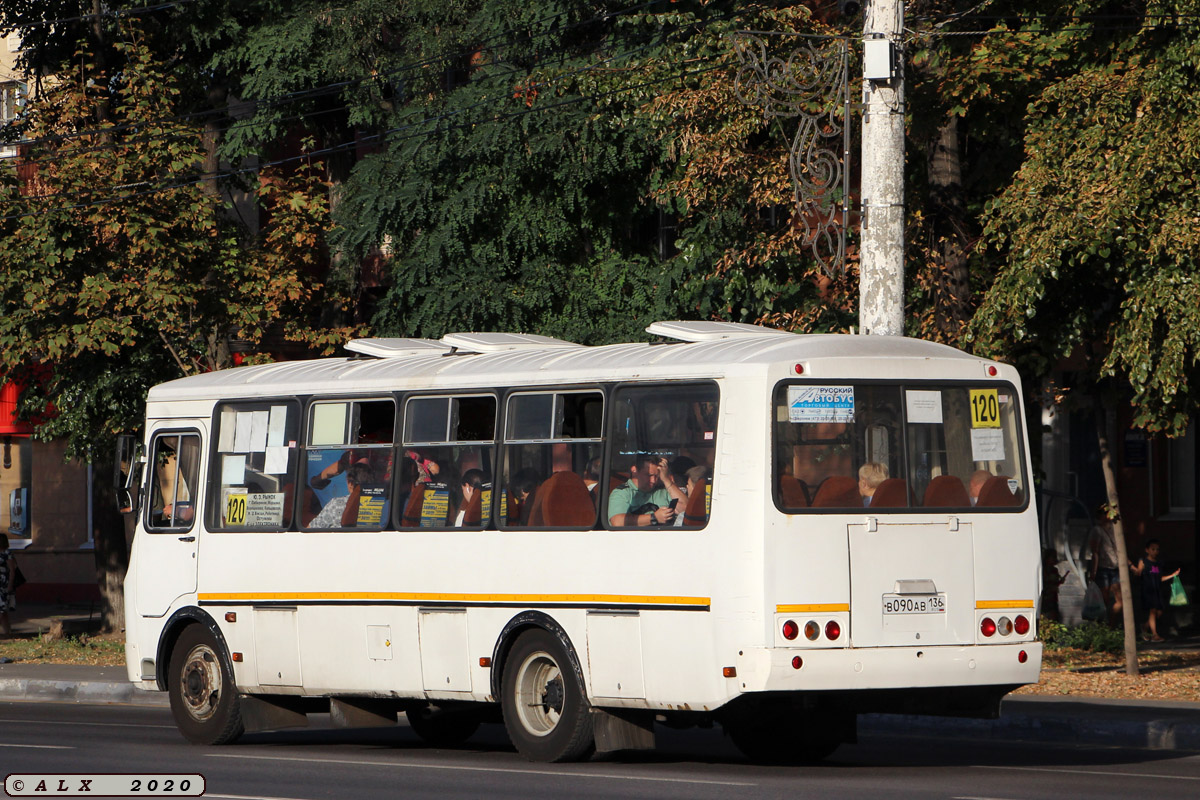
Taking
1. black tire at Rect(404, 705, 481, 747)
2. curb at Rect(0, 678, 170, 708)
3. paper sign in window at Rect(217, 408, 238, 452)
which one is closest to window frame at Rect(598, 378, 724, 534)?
black tire at Rect(404, 705, 481, 747)

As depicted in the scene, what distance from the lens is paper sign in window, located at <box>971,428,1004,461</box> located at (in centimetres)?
1191

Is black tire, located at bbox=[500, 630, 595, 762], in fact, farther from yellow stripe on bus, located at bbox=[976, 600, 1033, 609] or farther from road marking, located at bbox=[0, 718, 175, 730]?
road marking, located at bbox=[0, 718, 175, 730]

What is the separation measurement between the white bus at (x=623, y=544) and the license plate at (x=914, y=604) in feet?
0.05

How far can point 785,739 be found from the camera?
1293 cm

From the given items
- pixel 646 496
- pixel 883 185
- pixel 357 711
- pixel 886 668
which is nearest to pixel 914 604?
pixel 886 668

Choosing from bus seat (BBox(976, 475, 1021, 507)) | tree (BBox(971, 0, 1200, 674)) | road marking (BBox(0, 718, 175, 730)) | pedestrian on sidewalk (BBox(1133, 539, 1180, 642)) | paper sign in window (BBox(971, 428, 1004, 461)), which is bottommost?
road marking (BBox(0, 718, 175, 730))

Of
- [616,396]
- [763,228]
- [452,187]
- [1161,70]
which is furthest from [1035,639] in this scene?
[452,187]

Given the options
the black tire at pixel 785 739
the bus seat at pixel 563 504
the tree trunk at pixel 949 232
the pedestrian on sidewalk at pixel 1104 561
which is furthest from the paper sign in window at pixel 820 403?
the pedestrian on sidewalk at pixel 1104 561

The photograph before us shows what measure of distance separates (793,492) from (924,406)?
1.21 metres

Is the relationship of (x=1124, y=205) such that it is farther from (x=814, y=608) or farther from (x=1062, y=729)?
(x=814, y=608)

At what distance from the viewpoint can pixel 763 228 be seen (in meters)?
19.8

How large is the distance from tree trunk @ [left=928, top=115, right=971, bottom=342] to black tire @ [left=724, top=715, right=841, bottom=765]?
6.25 m

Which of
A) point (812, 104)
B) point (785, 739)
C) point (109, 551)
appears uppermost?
point (812, 104)

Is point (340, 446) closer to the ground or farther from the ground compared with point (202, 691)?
farther from the ground
